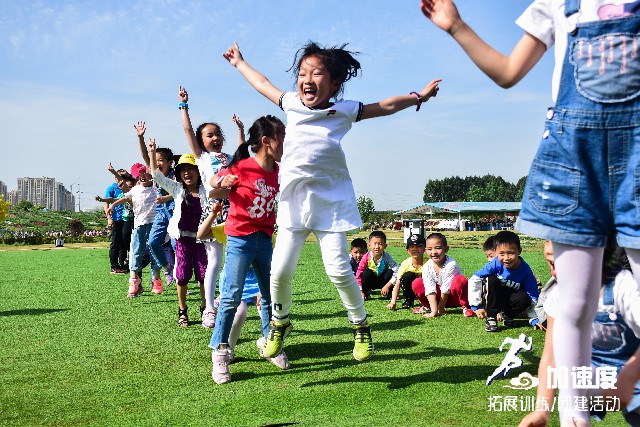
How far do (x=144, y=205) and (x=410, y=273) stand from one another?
461 centimetres

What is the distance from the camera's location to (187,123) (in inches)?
226

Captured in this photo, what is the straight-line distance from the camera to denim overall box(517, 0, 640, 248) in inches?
80.4

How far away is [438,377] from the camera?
384 cm

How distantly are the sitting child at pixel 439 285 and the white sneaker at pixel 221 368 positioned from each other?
9.45 feet

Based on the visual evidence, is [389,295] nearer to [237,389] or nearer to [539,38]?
[237,389]

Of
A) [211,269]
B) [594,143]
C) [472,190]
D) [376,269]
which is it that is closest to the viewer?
[594,143]

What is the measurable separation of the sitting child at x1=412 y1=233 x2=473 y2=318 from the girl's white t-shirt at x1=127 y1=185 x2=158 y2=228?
4697mm

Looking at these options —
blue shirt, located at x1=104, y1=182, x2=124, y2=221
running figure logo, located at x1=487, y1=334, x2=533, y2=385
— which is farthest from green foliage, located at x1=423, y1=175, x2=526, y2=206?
running figure logo, located at x1=487, y1=334, x2=533, y2=385

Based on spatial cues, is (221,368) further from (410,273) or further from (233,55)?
(410,273)

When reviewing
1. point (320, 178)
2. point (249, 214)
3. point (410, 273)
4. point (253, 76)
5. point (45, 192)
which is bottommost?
point (410, 273)

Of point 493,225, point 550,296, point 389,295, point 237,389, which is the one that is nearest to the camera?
point 550,296

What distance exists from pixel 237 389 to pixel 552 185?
7.89 feet

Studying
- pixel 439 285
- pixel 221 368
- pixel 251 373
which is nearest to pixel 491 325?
pixel 439 285

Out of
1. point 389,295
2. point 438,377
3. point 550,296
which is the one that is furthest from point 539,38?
point 389,295
